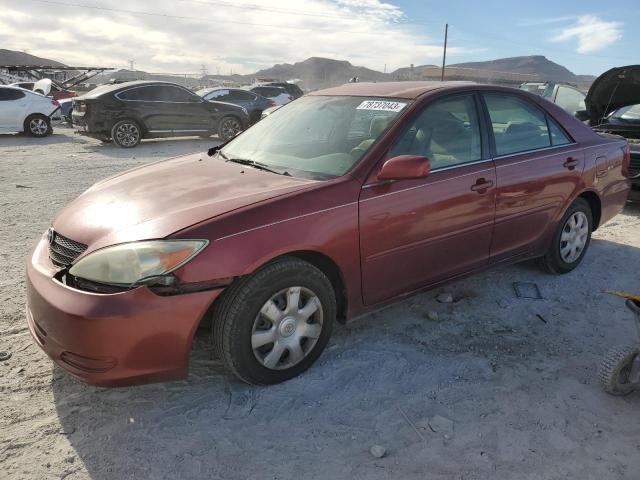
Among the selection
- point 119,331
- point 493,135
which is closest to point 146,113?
point 493,135

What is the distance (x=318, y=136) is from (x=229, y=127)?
1113 centimetres

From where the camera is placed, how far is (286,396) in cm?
273

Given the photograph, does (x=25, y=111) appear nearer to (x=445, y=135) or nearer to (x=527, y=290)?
(x=445, y=135)

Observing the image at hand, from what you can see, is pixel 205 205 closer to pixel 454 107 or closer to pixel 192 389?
pixel 192 389

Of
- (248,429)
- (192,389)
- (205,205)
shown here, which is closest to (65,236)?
(205,205)

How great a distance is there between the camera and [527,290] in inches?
164

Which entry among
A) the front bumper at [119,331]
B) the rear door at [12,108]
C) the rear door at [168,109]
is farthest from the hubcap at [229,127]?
the front bumper at [119,331]

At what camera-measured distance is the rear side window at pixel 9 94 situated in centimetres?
1370

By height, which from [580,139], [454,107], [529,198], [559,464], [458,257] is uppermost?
[454,107]

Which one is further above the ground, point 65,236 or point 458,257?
point 65,236

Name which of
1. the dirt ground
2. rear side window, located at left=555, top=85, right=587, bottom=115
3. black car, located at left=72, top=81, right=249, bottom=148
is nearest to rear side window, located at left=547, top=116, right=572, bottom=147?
the dirt ground

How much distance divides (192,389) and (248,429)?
1.55 ft

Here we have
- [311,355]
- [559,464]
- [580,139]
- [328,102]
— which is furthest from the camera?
[580,139]

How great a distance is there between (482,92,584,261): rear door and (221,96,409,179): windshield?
0.91 metres
